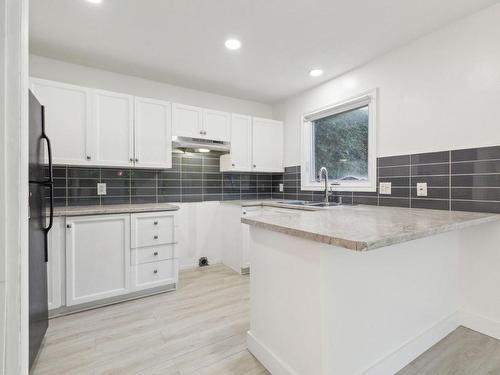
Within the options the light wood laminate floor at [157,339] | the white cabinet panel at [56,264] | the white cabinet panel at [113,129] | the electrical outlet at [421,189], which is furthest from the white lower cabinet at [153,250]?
the electrical outlet at [421,189]

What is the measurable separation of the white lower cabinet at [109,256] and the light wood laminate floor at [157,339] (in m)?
0.16

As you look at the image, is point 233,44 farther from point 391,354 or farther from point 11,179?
point 391,354

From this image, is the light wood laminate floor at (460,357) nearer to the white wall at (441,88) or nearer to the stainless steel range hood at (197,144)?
the white wall at (441,88)

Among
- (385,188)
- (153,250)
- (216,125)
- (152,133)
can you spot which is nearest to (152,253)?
(153,250)

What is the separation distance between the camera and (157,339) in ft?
5.72

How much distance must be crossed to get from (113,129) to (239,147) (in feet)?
4.88

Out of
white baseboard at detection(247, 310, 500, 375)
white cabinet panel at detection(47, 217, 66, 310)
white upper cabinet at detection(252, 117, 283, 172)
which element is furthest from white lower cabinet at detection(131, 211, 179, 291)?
white upper cabinet at detection(252, 117, 283, 172)

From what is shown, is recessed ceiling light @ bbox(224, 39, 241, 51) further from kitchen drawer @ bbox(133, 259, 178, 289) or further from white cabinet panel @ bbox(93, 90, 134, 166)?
kitchen drawer @ bbox(133, 259, 178, 289)

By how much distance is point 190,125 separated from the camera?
292 cm

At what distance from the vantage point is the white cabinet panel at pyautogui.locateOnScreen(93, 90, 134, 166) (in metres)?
2.42

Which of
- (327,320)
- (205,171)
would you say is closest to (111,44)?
(205,171)

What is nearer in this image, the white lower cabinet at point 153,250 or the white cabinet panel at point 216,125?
the white lower cabinet at point 153,250

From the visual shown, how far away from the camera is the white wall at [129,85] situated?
96.9 inches

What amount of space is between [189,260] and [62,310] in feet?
4.68
